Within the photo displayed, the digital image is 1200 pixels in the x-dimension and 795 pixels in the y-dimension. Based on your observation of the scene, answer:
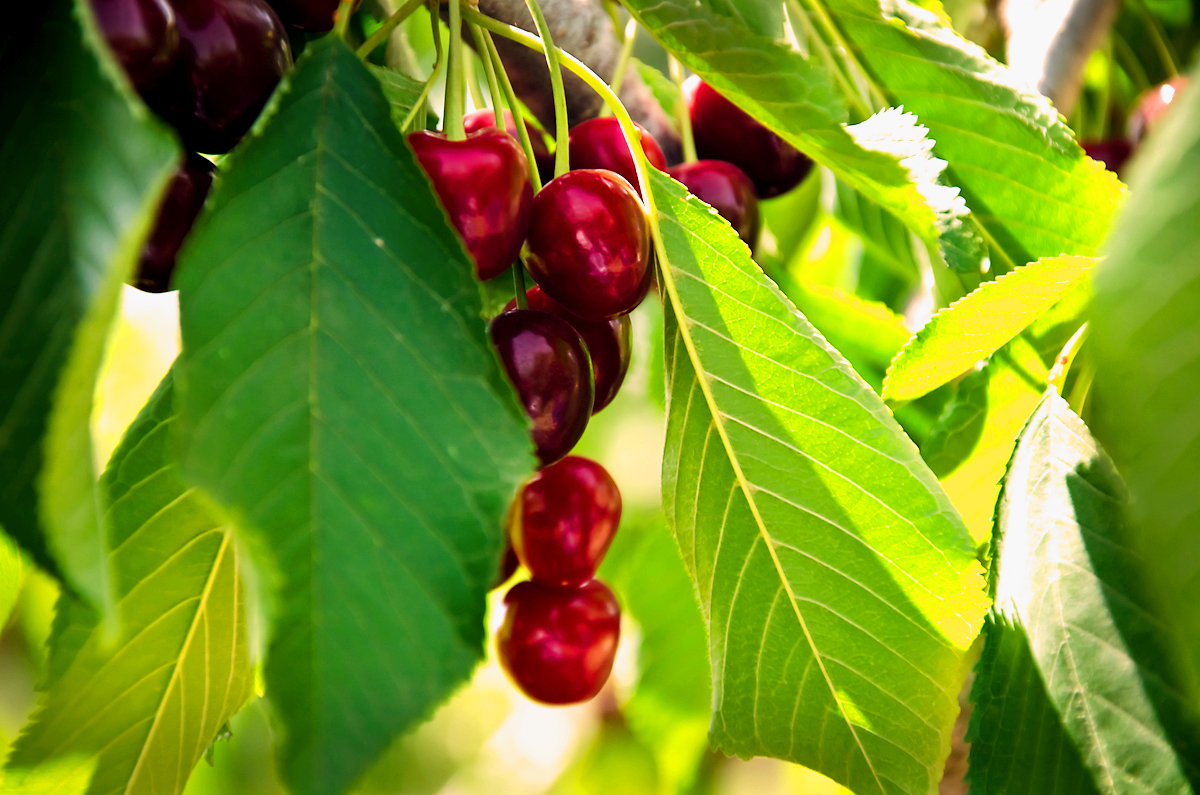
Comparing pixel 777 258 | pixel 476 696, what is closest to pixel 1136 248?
pixel 777 258

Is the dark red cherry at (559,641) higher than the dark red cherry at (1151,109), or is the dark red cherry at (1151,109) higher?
the dark red cherry at (1151,109)

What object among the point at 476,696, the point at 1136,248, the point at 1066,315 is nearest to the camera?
the point at 1136,248

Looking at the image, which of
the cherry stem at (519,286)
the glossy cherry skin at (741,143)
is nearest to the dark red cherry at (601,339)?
the cherry stem at (519,286)

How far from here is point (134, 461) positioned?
18.1 inches

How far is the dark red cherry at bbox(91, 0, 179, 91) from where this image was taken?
35 cm

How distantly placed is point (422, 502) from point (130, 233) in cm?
13

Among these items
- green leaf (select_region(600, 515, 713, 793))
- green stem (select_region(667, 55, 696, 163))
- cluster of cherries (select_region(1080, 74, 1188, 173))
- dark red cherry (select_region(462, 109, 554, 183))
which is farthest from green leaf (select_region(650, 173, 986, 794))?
cluster of cherries (select_region(1080, 74, 1188, 173))

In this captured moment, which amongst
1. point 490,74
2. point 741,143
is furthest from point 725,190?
point 490,74

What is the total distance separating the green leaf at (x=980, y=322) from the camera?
472mm

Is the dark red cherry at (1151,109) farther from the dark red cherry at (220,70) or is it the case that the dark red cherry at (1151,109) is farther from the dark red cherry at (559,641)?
the dark red cherry at (220,70)

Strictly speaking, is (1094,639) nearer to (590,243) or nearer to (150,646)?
(590,243)

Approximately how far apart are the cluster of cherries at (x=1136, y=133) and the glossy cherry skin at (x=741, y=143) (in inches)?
17.7

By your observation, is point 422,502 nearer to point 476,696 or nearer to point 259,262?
point 259,262

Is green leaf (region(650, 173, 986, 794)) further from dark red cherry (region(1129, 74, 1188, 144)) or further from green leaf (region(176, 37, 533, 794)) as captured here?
dark red cherry (region(1129, 74, 1188, 144))
